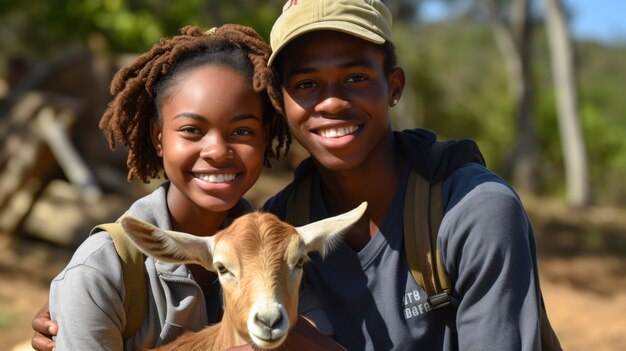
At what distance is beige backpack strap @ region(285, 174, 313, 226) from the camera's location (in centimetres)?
499

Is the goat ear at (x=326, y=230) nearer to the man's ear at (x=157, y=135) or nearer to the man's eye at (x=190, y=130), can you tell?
the man's eye at (x=190, y=130)

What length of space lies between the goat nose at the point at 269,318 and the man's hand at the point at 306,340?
390 mm

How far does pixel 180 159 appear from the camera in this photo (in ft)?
15.2

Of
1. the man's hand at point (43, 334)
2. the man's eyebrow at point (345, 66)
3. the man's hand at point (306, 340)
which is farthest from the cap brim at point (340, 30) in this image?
the man's hand at point (43, 334)

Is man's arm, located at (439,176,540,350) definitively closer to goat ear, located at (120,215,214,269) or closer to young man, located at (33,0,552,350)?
young man, located at (33,0,552,350)

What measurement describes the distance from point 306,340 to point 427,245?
2.49 ft

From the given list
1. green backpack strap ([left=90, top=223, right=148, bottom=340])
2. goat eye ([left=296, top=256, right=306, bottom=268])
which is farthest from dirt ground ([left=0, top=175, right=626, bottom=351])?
goat eye ([left=296, top=256, right=306, bottom=268])

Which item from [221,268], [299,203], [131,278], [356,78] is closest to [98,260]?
[131,278]

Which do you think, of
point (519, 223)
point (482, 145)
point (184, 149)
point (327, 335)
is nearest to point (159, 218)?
point (184, 149)

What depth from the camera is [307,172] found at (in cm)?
519

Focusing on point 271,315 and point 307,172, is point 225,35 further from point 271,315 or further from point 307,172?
point 271,315

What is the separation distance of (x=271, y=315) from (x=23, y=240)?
551 inches

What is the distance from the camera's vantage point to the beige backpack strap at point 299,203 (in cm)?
499

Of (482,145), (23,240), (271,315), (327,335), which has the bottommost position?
(482,145)
